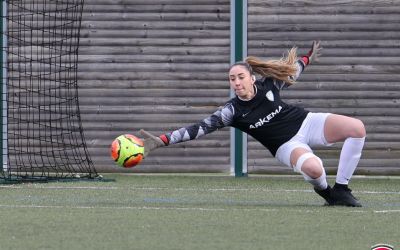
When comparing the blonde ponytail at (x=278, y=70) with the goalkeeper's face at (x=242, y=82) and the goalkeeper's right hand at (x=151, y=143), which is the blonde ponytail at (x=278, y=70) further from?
the goalkeeper's right hand at (x=151, y=143)

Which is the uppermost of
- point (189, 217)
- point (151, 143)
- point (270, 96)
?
point (270, 96)

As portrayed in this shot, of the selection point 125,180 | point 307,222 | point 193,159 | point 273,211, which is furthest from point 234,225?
point 193,159

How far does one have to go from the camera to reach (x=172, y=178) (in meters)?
16.8

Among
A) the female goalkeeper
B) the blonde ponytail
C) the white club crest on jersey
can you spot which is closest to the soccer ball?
the female goalkeeper

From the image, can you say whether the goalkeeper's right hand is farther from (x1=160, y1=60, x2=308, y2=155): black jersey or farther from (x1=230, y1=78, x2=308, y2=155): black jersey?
(x1=230, y1=78, x2=308, y2=155): black jersey

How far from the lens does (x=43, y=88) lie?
690 inches

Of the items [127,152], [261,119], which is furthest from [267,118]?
[127,152]

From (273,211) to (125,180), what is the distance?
17.5 ft

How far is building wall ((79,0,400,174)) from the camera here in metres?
17.4

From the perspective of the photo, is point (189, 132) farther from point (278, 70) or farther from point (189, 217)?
point (189, 217)

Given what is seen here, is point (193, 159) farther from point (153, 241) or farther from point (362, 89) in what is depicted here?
point (153, 241)

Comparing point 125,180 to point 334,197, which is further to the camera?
point 125,180

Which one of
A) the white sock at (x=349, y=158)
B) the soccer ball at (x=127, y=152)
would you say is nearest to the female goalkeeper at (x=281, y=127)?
the white sock at (x=349, y=158)

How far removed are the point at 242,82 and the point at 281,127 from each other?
578 millimetres
